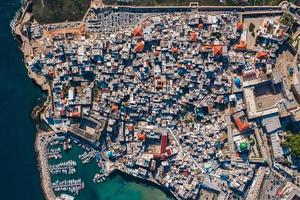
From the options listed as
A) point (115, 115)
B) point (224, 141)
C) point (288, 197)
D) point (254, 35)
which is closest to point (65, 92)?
point (115, 115)

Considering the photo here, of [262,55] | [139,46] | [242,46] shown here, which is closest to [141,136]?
[139,46]

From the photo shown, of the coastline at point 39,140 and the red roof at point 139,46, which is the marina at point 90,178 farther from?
the red roof at point 139,46

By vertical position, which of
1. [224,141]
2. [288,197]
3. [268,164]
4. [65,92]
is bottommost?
[288,197]

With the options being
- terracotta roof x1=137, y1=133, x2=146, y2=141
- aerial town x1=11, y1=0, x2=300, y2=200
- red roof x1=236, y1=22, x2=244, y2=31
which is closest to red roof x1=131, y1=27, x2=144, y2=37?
aerial town x1=11, y1=0, x2=300, y2=200

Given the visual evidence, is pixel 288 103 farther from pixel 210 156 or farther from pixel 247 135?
pixel 210 156

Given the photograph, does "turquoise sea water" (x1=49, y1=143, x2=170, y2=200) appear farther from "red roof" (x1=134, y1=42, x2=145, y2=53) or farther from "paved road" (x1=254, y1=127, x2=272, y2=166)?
"red roof" (x1=134, y1=42, x2=145, y2=53)

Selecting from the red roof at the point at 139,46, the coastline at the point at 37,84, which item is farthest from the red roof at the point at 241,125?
the coastline at the point at 37,84

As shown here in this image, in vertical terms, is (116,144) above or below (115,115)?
below
